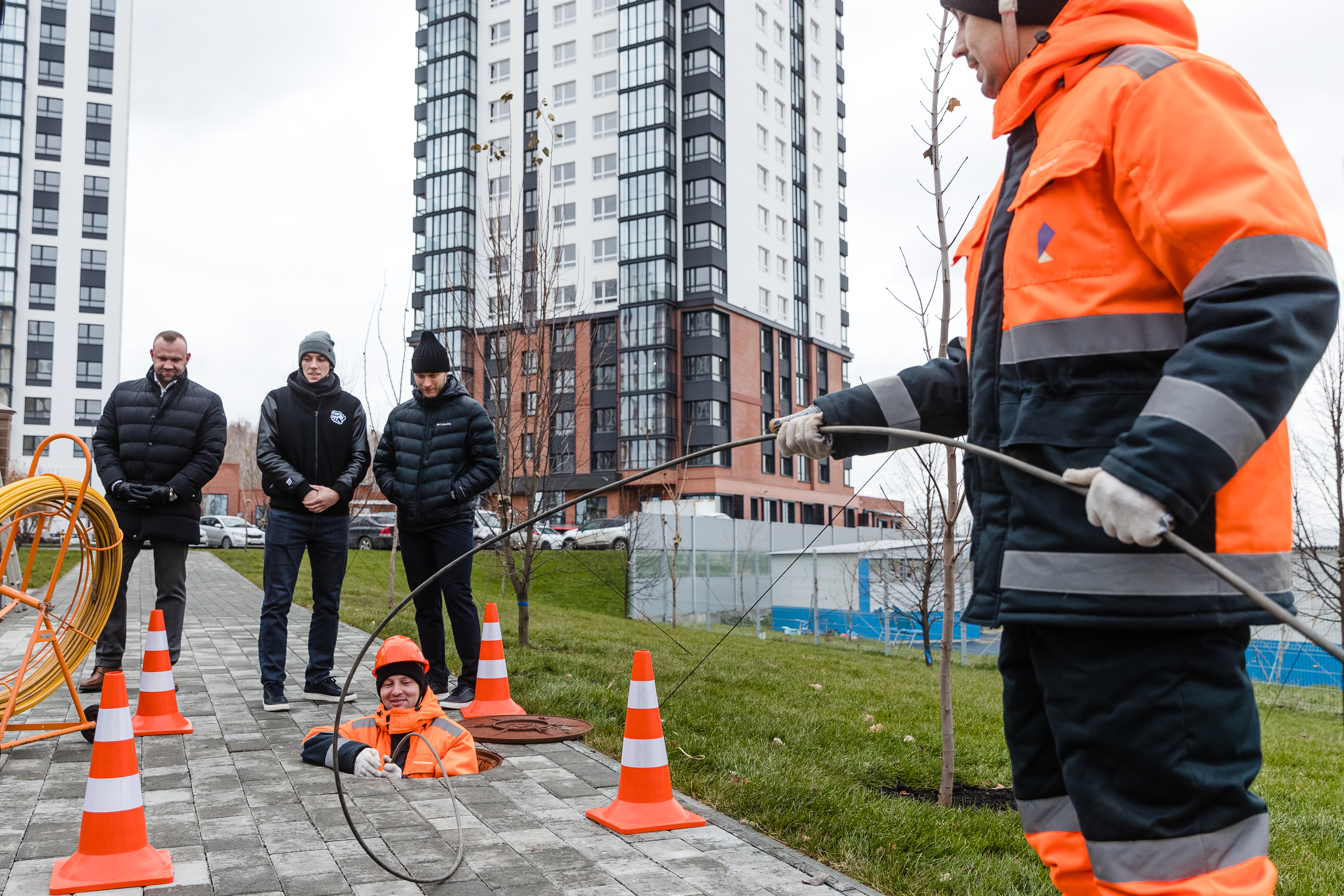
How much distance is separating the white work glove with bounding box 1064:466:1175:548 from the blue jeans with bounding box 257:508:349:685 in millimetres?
5566

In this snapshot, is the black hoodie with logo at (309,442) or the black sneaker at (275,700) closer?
the black sneaker at (275,700)

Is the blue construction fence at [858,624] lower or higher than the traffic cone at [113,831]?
lower

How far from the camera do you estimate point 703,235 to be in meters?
55.2

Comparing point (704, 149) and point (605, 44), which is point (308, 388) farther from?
point (605, 44)

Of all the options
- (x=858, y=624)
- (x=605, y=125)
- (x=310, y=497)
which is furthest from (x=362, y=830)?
(x=605, y=125)

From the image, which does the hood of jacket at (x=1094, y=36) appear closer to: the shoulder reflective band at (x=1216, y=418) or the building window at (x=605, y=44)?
the shoulder reflective band at (x=1216, y=418)

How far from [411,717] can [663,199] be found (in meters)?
52.1

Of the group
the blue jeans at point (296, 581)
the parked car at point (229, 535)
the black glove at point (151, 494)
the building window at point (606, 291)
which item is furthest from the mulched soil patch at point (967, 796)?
the building window at point (606, 291)

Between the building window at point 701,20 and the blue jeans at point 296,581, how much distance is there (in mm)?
54329

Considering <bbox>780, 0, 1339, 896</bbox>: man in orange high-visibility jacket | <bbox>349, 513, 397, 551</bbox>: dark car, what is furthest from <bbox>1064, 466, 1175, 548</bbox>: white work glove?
<bbox>349, 513, 397, 551</bbox>: dark car

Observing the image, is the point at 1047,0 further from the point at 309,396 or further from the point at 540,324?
the point at 540,324

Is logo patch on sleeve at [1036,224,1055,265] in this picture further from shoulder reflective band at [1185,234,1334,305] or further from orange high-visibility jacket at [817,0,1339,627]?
shoulder reflective band at [1185,234,1334,305]

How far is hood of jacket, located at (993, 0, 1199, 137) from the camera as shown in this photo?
1.95 m

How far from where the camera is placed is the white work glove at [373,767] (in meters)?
4.67
